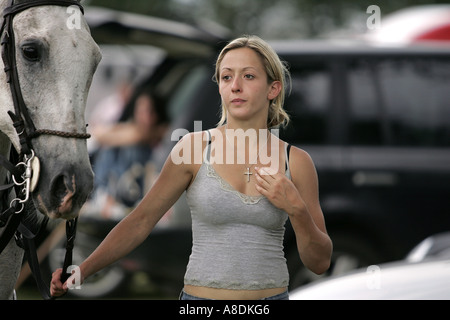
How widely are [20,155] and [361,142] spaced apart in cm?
442

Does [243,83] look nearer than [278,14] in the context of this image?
Yes

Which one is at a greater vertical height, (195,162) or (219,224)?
(195,162)

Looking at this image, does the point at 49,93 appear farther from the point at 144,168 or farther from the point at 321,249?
the point at 144,168

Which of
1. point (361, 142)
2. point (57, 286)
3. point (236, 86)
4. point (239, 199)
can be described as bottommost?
point (57, 286)

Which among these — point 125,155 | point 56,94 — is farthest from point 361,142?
point 56,94

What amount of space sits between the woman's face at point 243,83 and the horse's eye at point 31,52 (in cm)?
66

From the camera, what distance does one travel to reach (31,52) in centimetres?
292

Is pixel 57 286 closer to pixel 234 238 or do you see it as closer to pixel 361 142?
pixel 234 238

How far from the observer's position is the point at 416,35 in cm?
791

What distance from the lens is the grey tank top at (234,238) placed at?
Result: 108 inches

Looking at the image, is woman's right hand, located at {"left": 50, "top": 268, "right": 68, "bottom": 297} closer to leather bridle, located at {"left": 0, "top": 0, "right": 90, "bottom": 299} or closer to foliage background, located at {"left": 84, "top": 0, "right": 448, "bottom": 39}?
leather bridle, located at {"left": 0, "top": 0, "right": 90, "bottom": 299}
